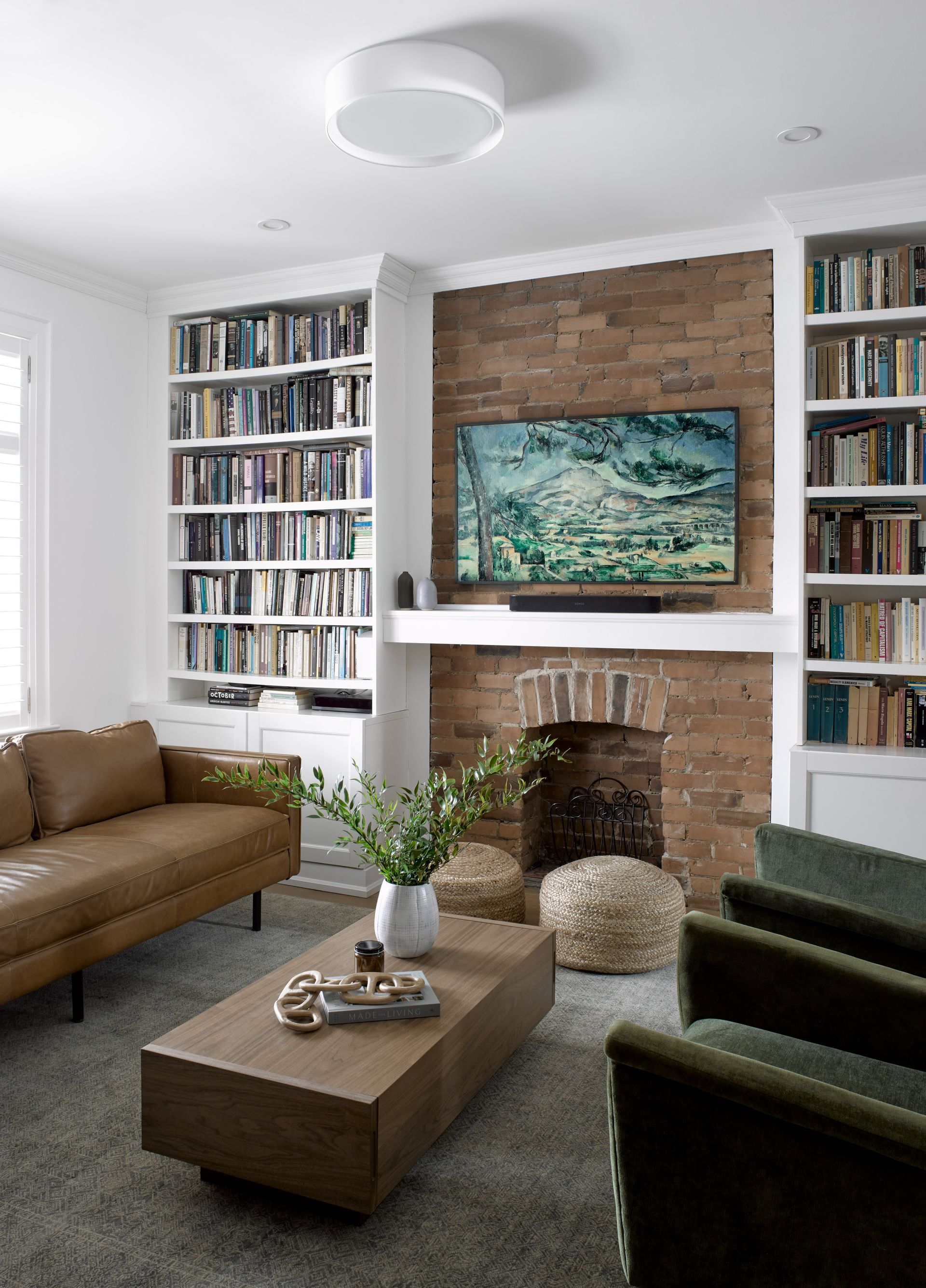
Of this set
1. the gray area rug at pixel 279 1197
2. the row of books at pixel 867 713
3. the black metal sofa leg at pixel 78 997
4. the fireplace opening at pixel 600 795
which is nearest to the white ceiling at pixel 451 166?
the row of books at pixel 867 713

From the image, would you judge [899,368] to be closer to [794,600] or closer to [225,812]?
[794,600]

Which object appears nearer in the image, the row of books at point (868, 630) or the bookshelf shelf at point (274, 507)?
the row of books at point (868, 630)

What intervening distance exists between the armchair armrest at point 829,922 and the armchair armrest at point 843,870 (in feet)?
0.29

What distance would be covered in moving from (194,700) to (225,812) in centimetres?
140

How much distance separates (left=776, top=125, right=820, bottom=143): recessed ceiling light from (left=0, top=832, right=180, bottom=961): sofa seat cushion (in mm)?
Answer: 3090

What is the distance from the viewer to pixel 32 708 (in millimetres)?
4332

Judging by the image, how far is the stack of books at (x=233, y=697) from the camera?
4.64m

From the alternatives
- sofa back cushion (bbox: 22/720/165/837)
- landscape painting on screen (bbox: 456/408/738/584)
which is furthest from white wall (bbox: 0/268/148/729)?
landscape painting on screen (bbox: 456/408/738/584)

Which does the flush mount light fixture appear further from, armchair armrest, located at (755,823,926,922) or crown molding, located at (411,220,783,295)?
armchair armrest, located at (755,823,926,922)

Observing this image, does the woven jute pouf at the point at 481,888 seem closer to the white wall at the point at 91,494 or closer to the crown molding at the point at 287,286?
the white wall at the point at 91,494

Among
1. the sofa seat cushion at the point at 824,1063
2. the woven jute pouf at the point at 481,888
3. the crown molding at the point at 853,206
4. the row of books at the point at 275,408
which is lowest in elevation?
the woven jute pouf at the point at 481,888

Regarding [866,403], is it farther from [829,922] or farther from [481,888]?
[481,888]

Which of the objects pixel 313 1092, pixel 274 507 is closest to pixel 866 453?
pixel 274 507

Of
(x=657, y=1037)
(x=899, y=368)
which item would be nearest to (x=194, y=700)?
(x=899, y=368)
